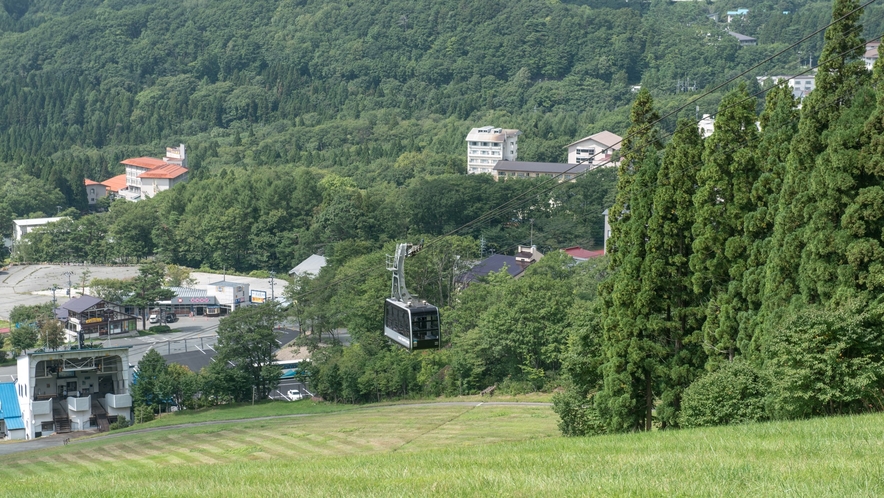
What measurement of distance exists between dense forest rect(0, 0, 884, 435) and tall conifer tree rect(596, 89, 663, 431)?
5 centimetres

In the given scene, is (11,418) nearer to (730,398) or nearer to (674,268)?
(674,268)

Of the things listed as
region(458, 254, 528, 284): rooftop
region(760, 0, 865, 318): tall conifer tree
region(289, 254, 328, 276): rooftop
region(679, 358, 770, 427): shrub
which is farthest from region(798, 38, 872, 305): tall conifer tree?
region(289, 254, 328, 276): rooftop

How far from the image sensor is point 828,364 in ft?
57.2

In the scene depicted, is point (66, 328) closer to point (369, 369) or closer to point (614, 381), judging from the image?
point (369, 369)

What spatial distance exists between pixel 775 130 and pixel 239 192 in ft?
229

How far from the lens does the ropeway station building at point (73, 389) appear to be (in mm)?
45062

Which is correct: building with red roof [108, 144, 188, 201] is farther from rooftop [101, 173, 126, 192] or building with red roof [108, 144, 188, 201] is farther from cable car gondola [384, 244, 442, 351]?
cable car gondola [384, 244, 442, 351]

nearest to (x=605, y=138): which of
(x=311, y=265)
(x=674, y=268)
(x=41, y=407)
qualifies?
(x=311, y=265)

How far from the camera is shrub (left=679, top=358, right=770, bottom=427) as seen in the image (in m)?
19.2

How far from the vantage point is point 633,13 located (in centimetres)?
17538

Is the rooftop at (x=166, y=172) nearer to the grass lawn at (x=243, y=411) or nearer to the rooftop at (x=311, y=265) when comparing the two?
the rooftop at (x=311, y=265)

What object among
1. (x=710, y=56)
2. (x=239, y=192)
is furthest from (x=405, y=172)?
(x=710, y=56)

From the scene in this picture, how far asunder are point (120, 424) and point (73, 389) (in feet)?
11.6

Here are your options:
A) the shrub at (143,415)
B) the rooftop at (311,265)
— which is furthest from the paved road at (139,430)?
the rooftop at (311,265)
